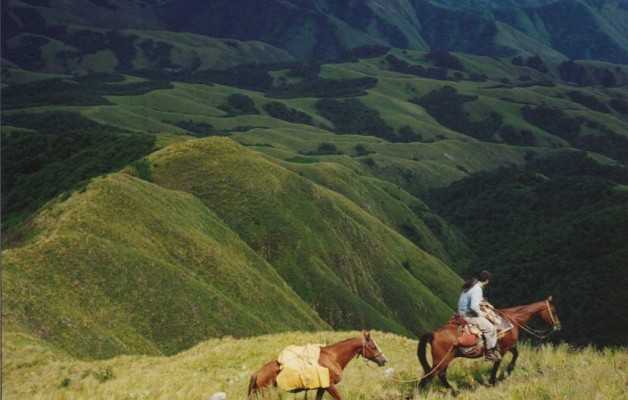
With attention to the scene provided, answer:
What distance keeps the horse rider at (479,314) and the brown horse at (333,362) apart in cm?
385

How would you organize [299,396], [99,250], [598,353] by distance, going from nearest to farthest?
[299,396] → [598,353] → [99,250]

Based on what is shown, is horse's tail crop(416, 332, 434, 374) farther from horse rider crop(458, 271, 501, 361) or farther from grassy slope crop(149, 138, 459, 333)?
grassy slope crop(149, 138, 459, 333)

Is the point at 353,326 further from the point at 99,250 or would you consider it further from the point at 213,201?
the point at 99,250

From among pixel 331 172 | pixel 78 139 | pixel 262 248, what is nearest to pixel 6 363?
pixel 262 248

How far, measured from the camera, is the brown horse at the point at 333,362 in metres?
17.8

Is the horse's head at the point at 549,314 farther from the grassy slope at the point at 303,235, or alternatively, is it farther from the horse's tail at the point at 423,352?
the grassy slope at the point at 303,235

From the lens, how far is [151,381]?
22.9m

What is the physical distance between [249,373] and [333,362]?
27.3ft

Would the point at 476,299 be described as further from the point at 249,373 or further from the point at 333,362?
the point at 249,373

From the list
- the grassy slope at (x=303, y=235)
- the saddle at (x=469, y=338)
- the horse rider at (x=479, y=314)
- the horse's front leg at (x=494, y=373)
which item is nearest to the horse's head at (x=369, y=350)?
the saddle at (x=469, y=338)

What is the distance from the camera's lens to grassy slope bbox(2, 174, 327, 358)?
41938 mm

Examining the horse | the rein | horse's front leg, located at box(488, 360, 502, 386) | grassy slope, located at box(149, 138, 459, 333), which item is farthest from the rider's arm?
grassy slope, located at box(149, 138, 459, 333)

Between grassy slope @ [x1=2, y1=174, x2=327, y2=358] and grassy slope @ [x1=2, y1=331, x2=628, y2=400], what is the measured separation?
6.62 m

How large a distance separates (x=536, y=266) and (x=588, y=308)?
35444mm
